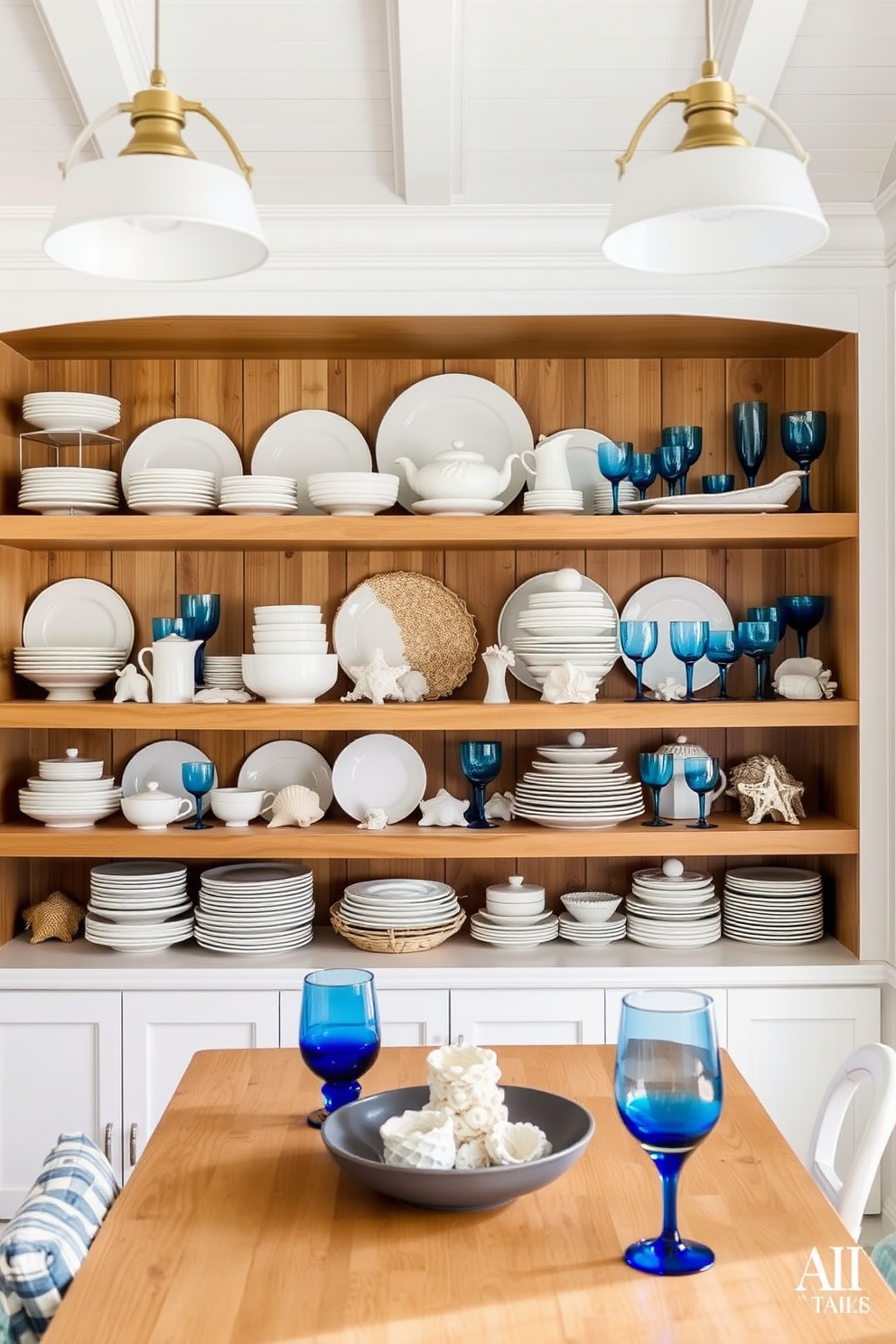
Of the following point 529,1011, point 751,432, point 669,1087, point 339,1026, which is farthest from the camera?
point 751,432

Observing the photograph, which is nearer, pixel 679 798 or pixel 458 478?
pixel 458 478

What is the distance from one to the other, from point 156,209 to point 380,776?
222 centimetres

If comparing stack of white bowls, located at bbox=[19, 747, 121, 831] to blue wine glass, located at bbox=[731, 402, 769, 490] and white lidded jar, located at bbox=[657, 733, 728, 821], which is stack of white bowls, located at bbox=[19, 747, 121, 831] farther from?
blue wine glass, located at bbox=[731, 402, 769, 490]

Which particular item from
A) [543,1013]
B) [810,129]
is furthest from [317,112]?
[543,1013]

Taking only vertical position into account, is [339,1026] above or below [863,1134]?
above

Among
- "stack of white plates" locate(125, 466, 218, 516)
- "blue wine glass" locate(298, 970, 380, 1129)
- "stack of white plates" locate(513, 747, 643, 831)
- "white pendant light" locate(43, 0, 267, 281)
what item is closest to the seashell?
"stack of white plates" locate(513, 747, 643, 831)

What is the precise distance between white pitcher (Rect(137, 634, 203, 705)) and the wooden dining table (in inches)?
63.5

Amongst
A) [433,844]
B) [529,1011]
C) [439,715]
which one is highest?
[439,715]

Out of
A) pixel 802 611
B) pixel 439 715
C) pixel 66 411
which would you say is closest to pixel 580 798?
pixel 439 715

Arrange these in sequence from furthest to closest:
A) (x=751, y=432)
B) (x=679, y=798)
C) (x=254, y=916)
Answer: (x=679, y=798) < (x=751, y=432) < (x=254, y=916)

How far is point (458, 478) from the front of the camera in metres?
3.09

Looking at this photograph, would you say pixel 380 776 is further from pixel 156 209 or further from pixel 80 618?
pixel 156 209

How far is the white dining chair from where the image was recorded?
163cm

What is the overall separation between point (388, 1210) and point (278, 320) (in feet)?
7.30
